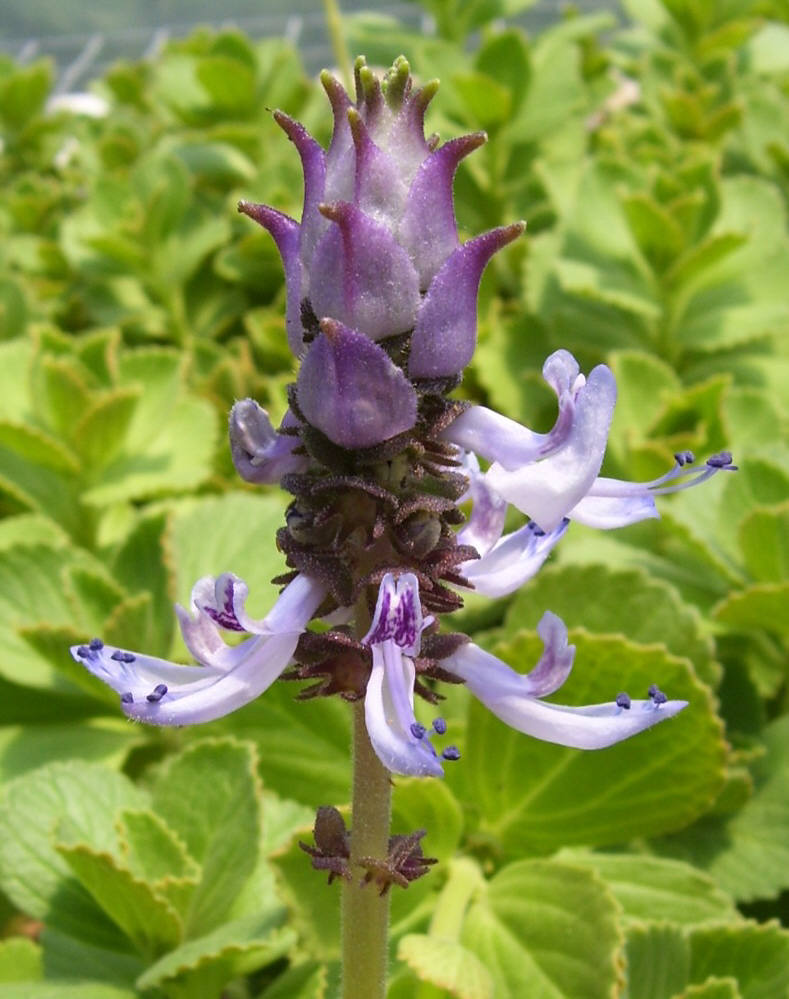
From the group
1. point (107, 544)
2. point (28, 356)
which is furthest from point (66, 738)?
point (28, 356)

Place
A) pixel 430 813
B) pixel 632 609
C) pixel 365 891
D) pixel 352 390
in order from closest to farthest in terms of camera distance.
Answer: pixel 352 390, pixel 365 891, pixel 430 813, pixel 632 609

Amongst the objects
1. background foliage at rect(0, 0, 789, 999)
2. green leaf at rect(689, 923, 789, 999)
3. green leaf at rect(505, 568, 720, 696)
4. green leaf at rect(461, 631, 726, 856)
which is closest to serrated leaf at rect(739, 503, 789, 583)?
background foliage at rect(0, 0, 789, 999)

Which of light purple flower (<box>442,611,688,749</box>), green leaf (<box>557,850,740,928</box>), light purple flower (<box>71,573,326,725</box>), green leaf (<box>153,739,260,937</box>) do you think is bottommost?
green leaf (<box>557,850,740,928</box>)

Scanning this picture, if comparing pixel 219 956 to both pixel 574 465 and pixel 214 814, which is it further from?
pixel 574 465

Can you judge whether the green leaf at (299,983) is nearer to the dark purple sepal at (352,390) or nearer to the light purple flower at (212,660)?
the light purple flower at (212,660)

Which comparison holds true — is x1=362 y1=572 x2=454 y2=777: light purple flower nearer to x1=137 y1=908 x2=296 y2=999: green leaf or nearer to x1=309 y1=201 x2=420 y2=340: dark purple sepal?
x1=309 y1=201 x2=420 y2=340: dark purple sepal

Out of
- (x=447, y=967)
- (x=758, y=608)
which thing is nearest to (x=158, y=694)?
(x=447, y=967)

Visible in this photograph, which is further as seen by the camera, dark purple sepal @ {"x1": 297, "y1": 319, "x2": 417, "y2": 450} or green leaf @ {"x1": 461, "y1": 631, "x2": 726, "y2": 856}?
green leaf @ {"x1": 461, "y1": 631, "x2": 726, "y2": 856}
